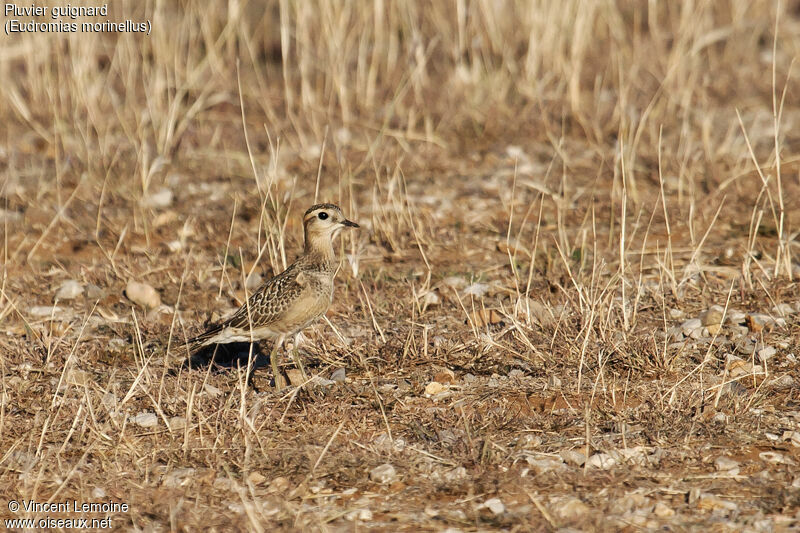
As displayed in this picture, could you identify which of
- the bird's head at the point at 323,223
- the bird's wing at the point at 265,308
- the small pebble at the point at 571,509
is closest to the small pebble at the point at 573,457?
the small pebble at the point at 571,509

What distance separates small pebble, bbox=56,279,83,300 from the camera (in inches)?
285

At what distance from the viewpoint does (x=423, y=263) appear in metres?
7.68

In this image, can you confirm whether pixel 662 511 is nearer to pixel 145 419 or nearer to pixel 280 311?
pixel 280 311

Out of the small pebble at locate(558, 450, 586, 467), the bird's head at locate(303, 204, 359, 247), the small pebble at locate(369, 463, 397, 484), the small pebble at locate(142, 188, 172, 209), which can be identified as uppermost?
the bird's head at locate(303, 204, 359, 247)

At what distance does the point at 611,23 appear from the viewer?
35.9 feet

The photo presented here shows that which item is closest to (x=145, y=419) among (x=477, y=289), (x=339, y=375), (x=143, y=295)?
(x=339, y=375)

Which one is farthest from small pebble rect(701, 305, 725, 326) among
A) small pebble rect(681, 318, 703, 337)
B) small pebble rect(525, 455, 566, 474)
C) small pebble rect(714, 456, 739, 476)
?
small pebble rect(525, 455, 566, 474)

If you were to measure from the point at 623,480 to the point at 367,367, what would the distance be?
1.74 metres

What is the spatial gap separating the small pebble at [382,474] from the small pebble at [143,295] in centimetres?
280

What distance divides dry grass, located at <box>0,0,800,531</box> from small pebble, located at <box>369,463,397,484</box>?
0.04m

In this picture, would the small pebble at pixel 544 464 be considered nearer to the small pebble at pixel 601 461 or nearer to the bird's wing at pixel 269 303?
the small pebble at pixel 601 461

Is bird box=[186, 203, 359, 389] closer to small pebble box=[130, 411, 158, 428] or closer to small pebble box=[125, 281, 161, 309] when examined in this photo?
small pebble box=[130, 411, 158, 428]

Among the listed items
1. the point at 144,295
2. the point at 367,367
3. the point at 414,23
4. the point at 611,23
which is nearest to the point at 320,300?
the point at 367,367

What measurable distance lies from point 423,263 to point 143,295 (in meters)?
1.99
